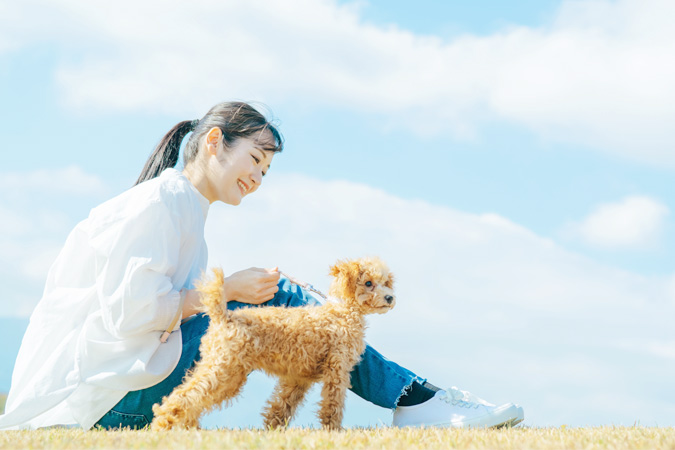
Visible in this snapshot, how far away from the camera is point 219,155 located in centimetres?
480

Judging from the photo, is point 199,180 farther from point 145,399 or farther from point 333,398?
point 333,398

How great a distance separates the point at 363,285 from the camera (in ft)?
14.0

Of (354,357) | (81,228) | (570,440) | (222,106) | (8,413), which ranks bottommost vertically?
(8,413)

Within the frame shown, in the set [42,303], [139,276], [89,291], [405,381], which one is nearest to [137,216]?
[139,276]

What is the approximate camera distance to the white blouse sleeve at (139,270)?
402 centimetres

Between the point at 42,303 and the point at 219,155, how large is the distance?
4.96 feet

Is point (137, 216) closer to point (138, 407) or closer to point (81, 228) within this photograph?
point (81, 228)

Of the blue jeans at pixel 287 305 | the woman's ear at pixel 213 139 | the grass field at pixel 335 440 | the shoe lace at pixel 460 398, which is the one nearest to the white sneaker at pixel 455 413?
the shoe lace at pixel 460 398

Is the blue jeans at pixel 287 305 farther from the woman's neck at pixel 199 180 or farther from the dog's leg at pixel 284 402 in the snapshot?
the woman's neck at pixel 199 180

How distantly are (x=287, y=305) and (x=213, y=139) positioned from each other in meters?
1.26

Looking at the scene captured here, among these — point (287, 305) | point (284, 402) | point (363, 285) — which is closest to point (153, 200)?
point (287, 305)

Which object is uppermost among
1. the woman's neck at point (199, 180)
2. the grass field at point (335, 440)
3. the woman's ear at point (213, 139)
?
the woman's ear at point (213, 139)

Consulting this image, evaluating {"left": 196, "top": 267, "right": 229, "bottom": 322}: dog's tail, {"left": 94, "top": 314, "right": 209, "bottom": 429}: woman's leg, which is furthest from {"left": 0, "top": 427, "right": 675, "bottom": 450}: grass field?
{"left": 196, "top": 267, "right": 229, "bottom": 322}: dog's tail

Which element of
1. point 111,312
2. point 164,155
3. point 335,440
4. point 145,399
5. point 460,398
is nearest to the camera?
point 335,440
